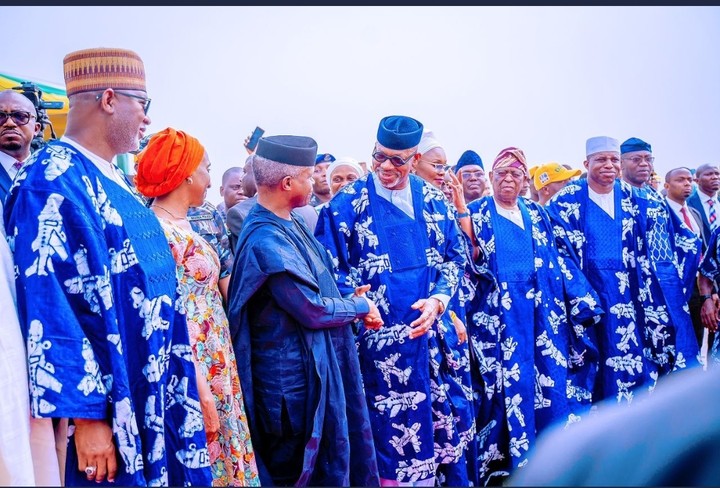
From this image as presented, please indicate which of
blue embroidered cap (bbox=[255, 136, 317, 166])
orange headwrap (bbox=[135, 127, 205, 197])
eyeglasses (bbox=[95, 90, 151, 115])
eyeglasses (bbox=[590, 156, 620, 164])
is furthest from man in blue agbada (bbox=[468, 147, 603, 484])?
eyeglasses (bbox=[95, 90, 151, 115])

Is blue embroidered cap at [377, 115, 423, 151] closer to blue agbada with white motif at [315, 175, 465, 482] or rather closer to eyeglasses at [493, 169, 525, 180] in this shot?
blue agbada with white motif at [315, 175, 465, 482]

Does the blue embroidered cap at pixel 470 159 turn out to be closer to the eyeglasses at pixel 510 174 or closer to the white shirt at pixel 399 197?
the eyeglasses at pixel 510 174

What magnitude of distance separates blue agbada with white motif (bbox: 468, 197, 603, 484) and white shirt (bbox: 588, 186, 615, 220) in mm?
729

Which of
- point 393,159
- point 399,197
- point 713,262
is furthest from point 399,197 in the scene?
point 713,262

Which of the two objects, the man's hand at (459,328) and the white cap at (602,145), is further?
the white cap at (602,145)

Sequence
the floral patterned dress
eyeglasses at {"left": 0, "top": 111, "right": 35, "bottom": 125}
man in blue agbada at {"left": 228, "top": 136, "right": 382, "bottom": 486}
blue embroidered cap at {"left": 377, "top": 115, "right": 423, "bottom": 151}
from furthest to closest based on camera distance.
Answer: blue embroidered cap at {"left": 377, "top": 115, "right": 423, "bottom": 151} < eyeglasses at {"left": 0, "top": 111, "right": 35, "bottom": 125} < man in blue agbada at {"left": 228, "top": 136, "right": 382, "bottom": 486} < the floral patterned dress

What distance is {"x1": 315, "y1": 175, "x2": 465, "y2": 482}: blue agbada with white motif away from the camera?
14.4 feet

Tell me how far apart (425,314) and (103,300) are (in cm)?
221

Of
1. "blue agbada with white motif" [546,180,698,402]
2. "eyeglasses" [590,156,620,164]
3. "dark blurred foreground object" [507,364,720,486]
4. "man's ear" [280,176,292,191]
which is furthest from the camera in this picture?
"eyeglasses" [590,156,620,164]

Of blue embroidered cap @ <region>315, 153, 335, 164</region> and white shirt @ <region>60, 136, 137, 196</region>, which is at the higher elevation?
blue embroidered cap @ <region>315, 153, 335, 164</region>

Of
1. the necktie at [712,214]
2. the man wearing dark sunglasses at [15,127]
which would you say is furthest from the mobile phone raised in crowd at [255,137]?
the necktie at [712,214]

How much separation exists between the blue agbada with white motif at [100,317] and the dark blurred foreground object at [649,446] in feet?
6.42

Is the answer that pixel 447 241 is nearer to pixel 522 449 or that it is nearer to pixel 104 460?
pixel 522 449

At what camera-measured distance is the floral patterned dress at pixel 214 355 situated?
11.0ft
